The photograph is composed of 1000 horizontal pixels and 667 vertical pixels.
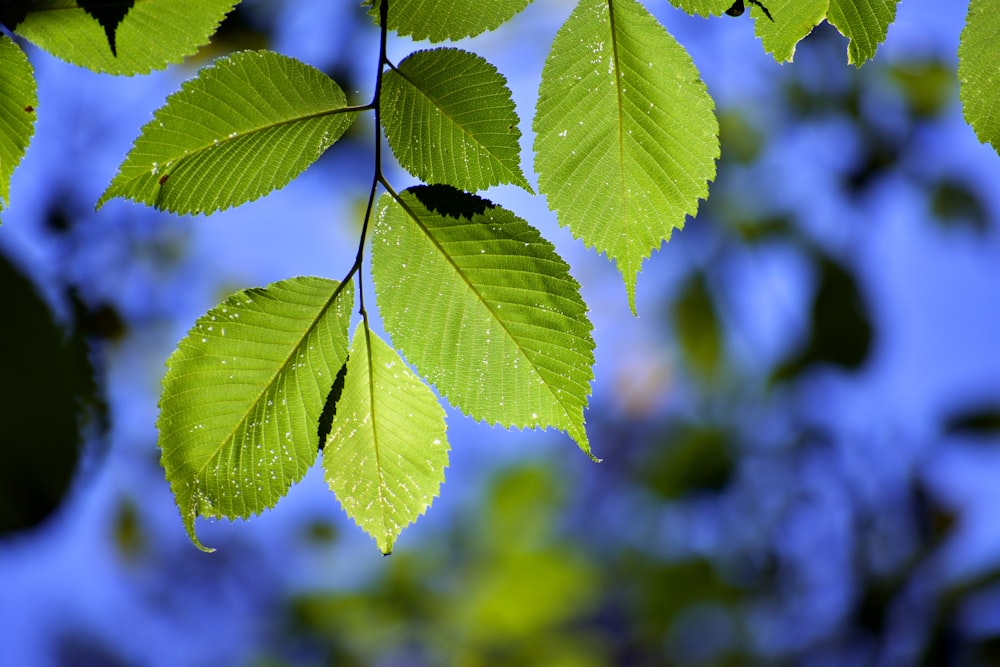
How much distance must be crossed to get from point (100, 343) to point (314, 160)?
1.56m

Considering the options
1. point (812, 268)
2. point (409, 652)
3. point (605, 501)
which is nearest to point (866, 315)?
point (812, 268)

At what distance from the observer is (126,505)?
8.32ft

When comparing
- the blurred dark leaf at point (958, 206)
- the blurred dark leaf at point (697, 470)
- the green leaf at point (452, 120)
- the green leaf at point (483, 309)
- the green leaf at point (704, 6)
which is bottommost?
the green leaf at point (483, 309)

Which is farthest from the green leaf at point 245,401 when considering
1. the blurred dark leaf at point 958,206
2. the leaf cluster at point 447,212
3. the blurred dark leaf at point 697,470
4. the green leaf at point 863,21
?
the blurred dark leaf at point 958,206

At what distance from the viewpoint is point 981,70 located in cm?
61

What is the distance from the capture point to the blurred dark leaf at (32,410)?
56 centimetres

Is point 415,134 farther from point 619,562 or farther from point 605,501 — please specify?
point 605,501

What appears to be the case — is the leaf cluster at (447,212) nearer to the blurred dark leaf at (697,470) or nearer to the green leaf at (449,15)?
the green leaf at (449,15)

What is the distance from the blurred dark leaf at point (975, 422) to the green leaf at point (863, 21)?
2057mm

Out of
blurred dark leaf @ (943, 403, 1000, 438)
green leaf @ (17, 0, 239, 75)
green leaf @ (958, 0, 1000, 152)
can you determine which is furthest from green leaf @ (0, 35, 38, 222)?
blurred dark leaf @ (943, 403, 1000, 438)

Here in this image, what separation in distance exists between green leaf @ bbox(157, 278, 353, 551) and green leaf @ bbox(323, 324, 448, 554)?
2cm

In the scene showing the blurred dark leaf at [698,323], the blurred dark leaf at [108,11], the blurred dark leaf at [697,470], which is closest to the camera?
the blurred dark leaf at [108,11]

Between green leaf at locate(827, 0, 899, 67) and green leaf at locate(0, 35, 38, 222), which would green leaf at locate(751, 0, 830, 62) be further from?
green leaf at locate(0, 35, 38, 222)

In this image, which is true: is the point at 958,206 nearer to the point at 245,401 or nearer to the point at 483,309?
the point at 483,309
